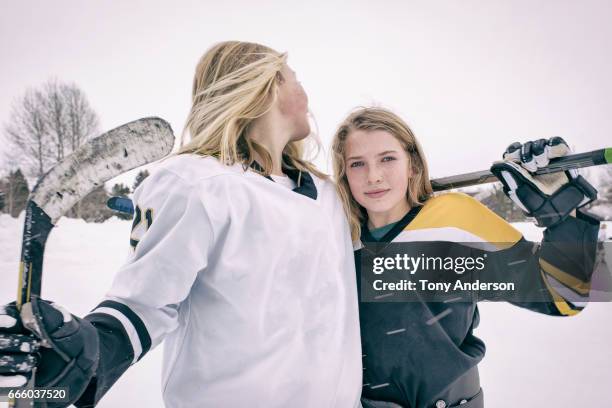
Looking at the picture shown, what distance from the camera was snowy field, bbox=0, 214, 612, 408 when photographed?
2705mm

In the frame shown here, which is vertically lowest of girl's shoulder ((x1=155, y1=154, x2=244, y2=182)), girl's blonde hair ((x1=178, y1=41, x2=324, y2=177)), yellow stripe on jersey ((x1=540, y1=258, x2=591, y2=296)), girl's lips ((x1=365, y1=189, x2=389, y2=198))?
yellow stripe on jersey ((x1=540, y1=258, x2=591, y2=296))

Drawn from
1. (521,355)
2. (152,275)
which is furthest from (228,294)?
(521,355)

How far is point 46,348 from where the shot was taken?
2.70ft

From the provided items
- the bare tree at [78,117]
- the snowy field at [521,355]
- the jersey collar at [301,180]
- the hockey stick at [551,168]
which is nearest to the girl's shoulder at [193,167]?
the jersey collar at [301,180]

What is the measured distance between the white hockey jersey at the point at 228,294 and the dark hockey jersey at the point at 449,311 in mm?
211

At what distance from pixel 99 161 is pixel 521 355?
3.68 meters

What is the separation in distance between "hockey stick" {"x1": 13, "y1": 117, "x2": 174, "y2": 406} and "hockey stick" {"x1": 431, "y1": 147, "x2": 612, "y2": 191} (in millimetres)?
1181

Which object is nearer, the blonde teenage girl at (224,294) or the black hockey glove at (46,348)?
the black hockey glove at (46,348)

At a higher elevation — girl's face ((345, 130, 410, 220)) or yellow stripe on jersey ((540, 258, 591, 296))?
girl's face ((345, 130, 410, 220))

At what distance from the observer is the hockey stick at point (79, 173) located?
87 centimetres

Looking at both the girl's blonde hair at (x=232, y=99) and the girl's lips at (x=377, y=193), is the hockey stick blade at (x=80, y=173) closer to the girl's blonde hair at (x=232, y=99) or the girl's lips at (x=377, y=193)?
the girl's blonde hair at (x=232, y=99)

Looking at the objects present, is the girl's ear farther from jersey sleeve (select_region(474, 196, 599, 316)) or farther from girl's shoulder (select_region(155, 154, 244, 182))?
jersey sleeve (select_region(474, 196, 599, 316))

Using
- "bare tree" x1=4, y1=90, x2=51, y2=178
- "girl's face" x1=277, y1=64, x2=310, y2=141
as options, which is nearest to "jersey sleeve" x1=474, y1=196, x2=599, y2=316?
"girl's face" x1=277, y1=64, x2=310, y2=141

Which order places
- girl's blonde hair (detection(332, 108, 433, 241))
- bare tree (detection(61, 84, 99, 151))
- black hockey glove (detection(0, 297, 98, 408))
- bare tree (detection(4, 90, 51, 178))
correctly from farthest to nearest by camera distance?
bare tree (detection(61, 84, 99, 151))
bare tree (detection(4, 90, 51, 178))
girl's blonde hair (detection(332, 108, 433, 241))
black hockey glove (detection(0, 297, 98, 408))
